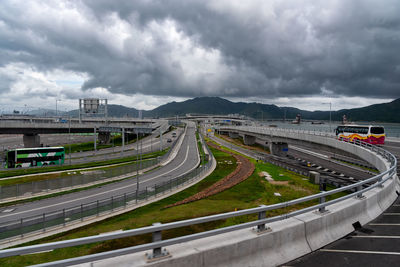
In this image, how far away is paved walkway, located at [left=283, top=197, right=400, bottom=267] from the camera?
6.03 meters

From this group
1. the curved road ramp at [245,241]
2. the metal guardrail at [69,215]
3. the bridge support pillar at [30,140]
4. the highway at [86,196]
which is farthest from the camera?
the bridge support pillar at [30,140]

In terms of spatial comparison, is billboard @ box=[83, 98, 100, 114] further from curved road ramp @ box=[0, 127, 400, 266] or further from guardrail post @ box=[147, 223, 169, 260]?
guardrail post @ box=[147, 223, 169, 260]

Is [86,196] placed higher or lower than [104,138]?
lower

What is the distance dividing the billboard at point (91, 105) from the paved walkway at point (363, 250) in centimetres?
10782

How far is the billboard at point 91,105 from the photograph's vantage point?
10312 cm

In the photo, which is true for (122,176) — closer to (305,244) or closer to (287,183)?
(287,183)

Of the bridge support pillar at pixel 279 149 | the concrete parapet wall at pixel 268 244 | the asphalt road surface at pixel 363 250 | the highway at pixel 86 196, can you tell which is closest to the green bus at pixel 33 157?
the highway at pixel 86 196

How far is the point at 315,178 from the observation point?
4356 centimetres

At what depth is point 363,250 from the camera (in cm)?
666

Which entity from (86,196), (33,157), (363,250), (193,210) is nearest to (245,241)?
(363,250)

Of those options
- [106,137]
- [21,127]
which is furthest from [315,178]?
[106,137]

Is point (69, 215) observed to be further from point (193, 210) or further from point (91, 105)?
point (91, 105)

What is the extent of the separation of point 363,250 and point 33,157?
203 feet

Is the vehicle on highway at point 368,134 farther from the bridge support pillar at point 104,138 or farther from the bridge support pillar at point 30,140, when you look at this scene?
the bridge support pillar at point 104,138
